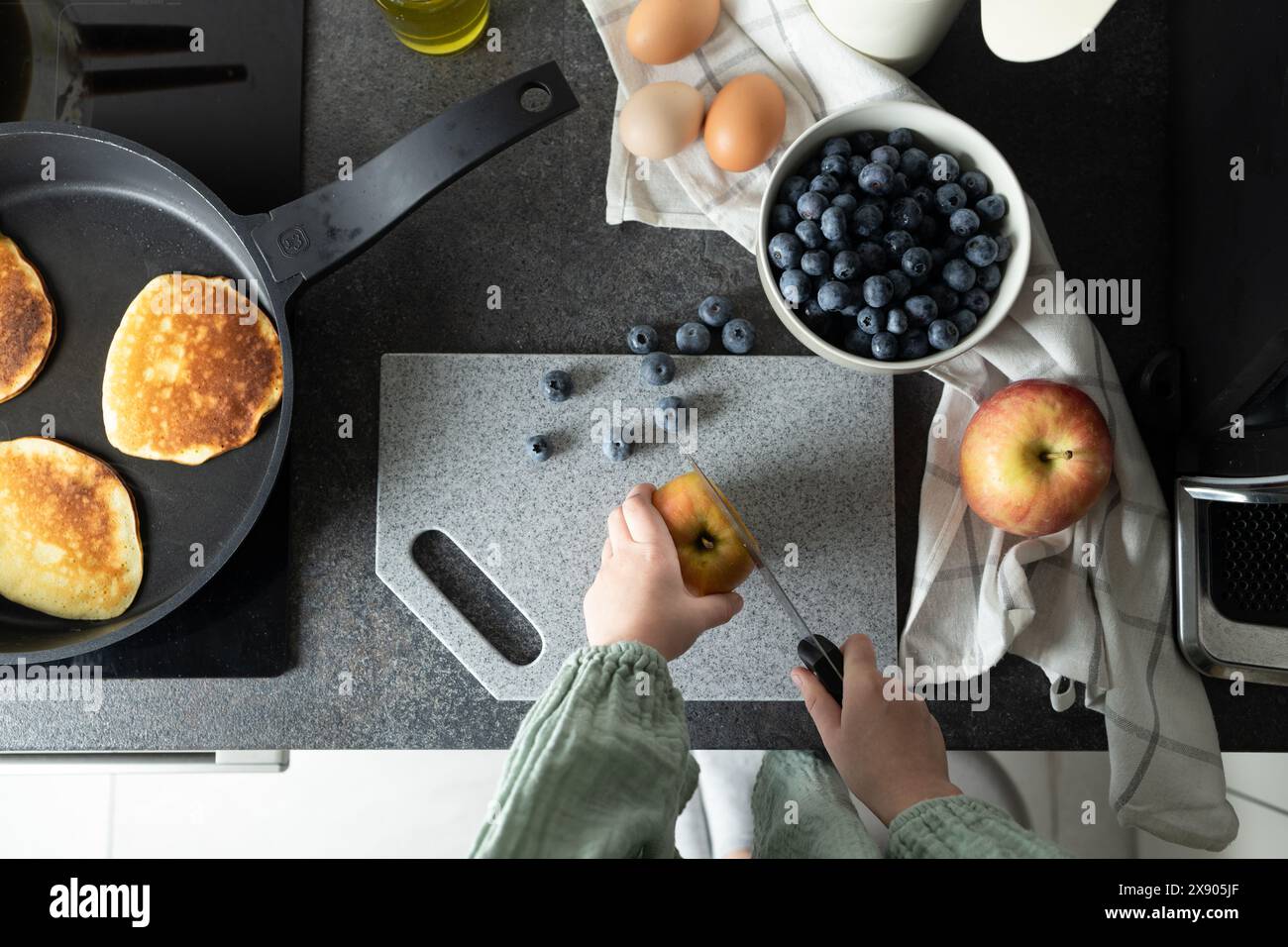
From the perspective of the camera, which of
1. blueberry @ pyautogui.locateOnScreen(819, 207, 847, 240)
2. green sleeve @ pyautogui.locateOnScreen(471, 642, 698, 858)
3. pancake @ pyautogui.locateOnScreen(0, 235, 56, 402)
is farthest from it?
pancake @ pyautogui.locateOnScreen(0, 235, 56, 402)

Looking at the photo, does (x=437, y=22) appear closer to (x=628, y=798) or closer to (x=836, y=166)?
(x=836, y=166)

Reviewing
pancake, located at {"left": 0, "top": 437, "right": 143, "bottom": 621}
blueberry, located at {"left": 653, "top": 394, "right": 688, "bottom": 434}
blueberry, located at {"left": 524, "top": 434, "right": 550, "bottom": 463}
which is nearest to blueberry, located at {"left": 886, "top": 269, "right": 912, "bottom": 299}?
blueberry, located at {"left": 653, "top": 394, "right": 688, "bottom": 434}

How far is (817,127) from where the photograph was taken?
0.66 metres

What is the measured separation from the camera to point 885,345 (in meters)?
0.66

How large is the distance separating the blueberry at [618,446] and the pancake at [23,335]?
511 mm

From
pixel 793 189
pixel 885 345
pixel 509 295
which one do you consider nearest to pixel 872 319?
pixel 885 345

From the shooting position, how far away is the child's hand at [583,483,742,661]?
69cm

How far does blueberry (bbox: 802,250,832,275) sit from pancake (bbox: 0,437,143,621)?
62cm

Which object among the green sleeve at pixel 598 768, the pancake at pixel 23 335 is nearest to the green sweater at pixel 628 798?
the green sleeve at pixel 598 768

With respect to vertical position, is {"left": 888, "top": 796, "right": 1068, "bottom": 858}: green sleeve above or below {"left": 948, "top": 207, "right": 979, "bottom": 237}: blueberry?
below

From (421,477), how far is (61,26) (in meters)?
0.55

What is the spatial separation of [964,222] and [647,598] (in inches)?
15.4

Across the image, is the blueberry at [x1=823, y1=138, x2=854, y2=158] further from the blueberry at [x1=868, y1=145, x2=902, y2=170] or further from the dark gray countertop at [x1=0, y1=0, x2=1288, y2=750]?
the dark gray countertop at [x1=0, y1=0, x2=1288, y2=750]

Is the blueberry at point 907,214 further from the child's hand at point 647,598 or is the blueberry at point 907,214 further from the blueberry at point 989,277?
the child's hand at point 647,598
